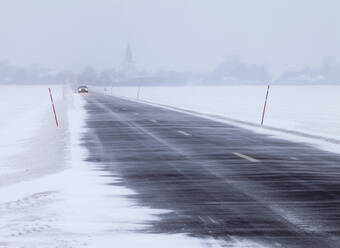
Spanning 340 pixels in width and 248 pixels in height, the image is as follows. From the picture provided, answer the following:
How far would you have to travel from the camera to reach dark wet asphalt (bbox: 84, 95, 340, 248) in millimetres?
7250

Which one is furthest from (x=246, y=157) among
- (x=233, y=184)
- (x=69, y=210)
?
(x=69, y=210)

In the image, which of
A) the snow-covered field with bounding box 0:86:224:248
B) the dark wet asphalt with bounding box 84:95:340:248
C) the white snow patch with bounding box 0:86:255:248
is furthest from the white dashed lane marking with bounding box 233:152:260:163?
the white snow patch with bounding box 0:86:255:248

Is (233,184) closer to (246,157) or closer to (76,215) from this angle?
(76,215)

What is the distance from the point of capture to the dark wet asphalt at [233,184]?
725 centimetres

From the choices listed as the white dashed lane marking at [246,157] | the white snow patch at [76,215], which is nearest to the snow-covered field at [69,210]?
the white snow patch at [76,215]

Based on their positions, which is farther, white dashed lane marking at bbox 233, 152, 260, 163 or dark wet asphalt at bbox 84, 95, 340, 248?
white dashed lane marking at bbox 233, 152, 260, 163

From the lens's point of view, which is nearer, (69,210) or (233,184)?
(69,210)

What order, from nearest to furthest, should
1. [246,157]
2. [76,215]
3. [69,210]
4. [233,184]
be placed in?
[76,215] < [69,210] < [233,184] < [246,157]

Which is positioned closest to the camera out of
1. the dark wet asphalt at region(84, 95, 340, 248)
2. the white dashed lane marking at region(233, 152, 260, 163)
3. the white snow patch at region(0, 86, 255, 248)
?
the white snow patch at region(0, 86, 255, 248)

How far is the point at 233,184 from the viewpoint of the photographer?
10766mm

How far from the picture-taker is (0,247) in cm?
628

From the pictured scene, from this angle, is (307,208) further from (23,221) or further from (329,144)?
(329,144)

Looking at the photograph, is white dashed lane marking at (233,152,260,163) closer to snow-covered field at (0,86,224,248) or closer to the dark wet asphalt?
the dark wet asphalt

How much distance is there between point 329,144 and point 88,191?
1115cm
